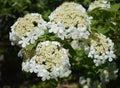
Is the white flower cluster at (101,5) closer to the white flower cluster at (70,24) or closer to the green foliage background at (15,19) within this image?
the green foliage background at (15,19)

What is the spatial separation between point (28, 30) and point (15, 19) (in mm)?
2211

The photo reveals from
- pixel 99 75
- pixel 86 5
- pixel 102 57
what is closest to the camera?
pixel 102 57

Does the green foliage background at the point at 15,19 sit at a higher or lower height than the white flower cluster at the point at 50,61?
higher

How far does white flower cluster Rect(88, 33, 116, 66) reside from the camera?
372 cm

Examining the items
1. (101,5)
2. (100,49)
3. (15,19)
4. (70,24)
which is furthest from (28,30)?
(15,19)

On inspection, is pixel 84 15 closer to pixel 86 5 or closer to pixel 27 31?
pixel 27 31

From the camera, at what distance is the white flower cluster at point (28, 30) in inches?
143

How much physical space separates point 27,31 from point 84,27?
19.3 inches

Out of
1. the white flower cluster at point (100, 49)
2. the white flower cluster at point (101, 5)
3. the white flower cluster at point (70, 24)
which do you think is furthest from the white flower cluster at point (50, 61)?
the white flower cluster at point (101, 5)

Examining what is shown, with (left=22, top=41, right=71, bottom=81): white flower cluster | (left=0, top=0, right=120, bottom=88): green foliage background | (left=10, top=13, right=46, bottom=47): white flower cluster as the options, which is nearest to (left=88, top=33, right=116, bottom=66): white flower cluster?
(left=0, top=0, right=120, bottom=88): green foliage background

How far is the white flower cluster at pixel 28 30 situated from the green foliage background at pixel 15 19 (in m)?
0.31

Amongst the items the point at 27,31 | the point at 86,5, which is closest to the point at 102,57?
the point at 27,31

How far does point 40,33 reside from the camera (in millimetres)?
3621

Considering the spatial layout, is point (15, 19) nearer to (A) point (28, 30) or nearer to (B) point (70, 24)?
(A) point (28, 30)
